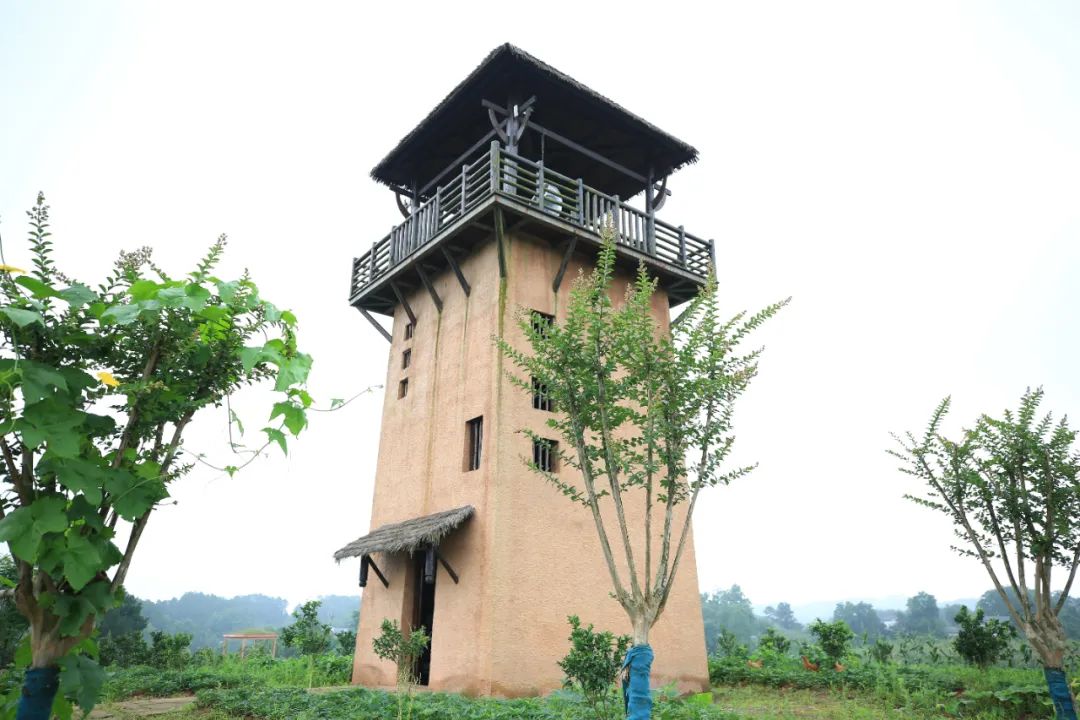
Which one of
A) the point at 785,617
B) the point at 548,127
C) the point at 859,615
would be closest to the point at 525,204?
the point at 548,127

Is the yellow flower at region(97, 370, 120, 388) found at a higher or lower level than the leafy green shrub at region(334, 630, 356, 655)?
higher

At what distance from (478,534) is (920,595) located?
3157 inches

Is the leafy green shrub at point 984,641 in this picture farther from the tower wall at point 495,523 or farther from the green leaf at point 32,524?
the green leaf at point 32,524

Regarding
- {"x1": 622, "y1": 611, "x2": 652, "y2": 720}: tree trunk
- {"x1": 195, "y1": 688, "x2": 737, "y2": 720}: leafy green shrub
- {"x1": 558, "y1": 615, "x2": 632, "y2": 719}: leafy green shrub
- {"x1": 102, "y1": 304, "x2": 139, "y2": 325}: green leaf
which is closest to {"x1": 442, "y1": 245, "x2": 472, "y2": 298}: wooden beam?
{"x1": 195, "y1": 688, "x2": 737, "y2": 720}: leafy green shrub

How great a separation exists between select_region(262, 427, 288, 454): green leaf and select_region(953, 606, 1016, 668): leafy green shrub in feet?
49.1

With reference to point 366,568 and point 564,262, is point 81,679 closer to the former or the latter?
point 564,262

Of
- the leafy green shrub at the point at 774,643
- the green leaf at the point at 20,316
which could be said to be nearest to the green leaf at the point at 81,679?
the green leaf at the point at 20,316

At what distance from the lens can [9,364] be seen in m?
2.31

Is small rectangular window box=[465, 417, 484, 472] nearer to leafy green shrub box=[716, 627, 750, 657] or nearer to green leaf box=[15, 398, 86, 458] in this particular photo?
leafy green shrub box=[716, 627, 750, 657]

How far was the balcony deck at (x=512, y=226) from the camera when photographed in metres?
12.9

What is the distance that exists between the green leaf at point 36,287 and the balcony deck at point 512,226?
10.3 m

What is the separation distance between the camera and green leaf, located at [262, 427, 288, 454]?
243 centimetres

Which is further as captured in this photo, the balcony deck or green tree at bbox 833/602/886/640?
green tree at bbox 833/602/886/640

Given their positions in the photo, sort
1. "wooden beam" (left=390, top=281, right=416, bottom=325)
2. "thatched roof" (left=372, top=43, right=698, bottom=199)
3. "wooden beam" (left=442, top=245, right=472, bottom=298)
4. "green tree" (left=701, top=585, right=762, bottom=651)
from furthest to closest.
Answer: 1. "green tree" (left=701, top=585, right=762, bottom=651)
2. "wooden beam" (left=390, top=281, right=416, bottom=325)
3. "thatched roof" (left=372, top=43, right=698, bottom=199)
4. "wooden beam" (left=442, top=245, right=472, bottom=298)
